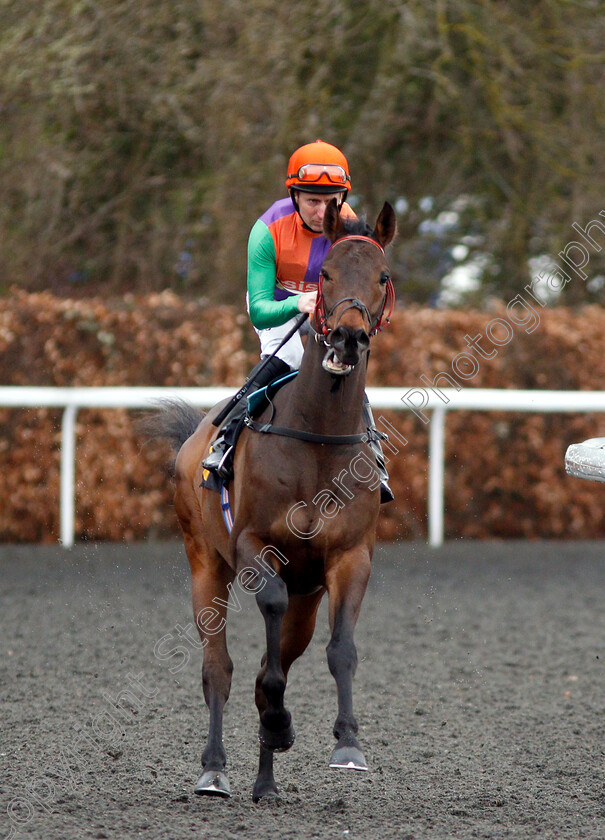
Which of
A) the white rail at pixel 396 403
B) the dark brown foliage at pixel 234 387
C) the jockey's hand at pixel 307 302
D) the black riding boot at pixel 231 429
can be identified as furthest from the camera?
the dark brown foliage at pixel 234 387

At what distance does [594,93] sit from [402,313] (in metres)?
3.40

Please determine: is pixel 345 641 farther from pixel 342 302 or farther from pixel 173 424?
pixel 173 424

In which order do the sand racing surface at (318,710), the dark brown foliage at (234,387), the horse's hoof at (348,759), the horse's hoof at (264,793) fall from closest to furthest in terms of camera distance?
the horse's hoof at (348,759), the sand racing surface at (318,710), the horse's hoof at (264,793), the dark brown foliage at (234,387)

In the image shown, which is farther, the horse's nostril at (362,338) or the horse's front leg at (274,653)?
the horse's front leg at (274,653)

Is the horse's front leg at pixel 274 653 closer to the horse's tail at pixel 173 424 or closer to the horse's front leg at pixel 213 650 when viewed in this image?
the horse's front leg at pixel 213 650

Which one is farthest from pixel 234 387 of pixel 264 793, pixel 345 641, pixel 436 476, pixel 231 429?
pixel 345 641

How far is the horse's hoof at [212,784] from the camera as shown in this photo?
374 cm

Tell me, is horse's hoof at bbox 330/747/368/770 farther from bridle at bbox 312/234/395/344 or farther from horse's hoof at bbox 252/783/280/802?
bridle at bbox 312/234/395/344

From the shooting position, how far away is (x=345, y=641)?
11.8 ft

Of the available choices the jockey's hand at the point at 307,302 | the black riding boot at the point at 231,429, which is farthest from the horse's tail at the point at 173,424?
the jockey's hand at the point at 307,302

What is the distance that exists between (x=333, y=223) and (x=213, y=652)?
1.61m

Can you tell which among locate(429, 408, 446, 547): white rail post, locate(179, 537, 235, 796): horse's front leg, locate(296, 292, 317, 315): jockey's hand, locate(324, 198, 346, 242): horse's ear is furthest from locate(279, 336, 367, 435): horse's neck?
locate(429, 408, 446, 547): white rail post

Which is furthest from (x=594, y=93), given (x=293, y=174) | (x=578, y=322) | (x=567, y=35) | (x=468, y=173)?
(x=293, y=174)

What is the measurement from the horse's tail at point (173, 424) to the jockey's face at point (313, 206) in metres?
1.39
